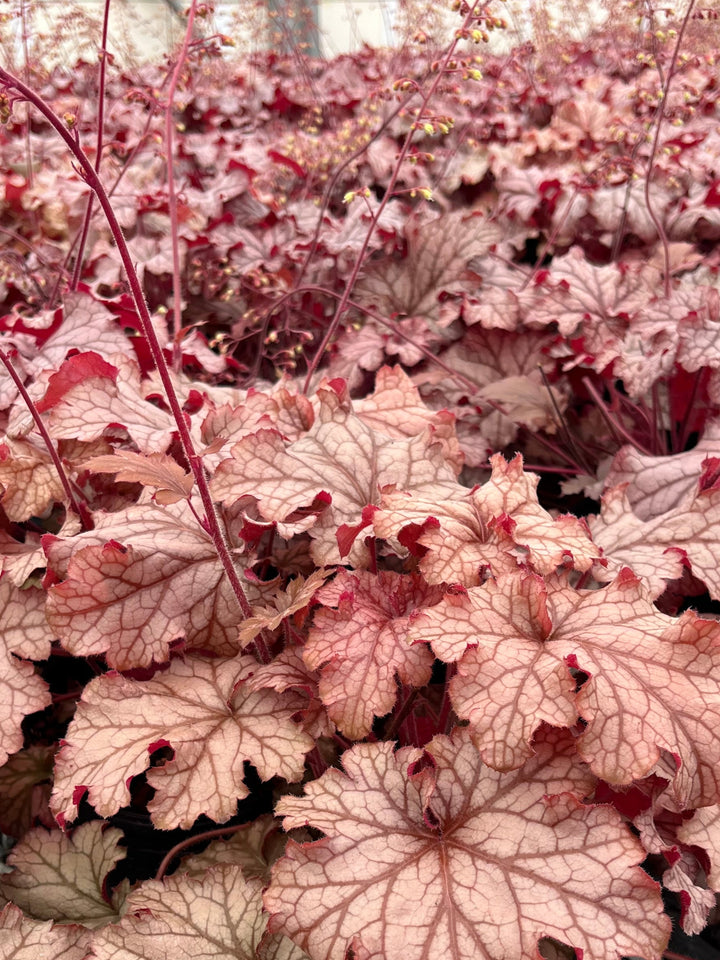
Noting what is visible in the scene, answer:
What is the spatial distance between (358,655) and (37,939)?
2.52 ft

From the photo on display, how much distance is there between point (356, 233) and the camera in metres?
2.64

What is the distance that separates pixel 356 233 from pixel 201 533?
1.50 m

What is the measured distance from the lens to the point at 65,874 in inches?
60.7

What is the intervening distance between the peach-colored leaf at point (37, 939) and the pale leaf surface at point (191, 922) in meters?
0.11

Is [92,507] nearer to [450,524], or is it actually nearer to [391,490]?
[391,490]

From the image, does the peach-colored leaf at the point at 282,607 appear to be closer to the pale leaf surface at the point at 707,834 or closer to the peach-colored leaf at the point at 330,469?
the peach-colored leaf at the point at 330,469

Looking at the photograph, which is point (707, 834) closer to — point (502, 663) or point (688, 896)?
point (688, 896)

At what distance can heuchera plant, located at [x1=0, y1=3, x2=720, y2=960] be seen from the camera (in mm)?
1121

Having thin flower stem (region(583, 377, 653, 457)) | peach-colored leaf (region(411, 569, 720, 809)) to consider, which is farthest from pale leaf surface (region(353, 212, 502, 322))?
peach-colored leaf (region(411, 569, 720, 809))

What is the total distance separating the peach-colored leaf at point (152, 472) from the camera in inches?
43.5

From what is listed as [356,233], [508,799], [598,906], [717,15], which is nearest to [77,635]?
[508,799]

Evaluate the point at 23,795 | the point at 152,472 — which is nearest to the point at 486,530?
the point at 152,472

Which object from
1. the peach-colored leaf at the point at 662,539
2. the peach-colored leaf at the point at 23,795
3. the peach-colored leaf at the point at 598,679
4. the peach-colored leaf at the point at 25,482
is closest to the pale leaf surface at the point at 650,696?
the peach-colored leaf at the point at 598,679

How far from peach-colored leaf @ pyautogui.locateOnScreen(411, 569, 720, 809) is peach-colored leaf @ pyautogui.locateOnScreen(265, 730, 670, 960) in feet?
0.40
